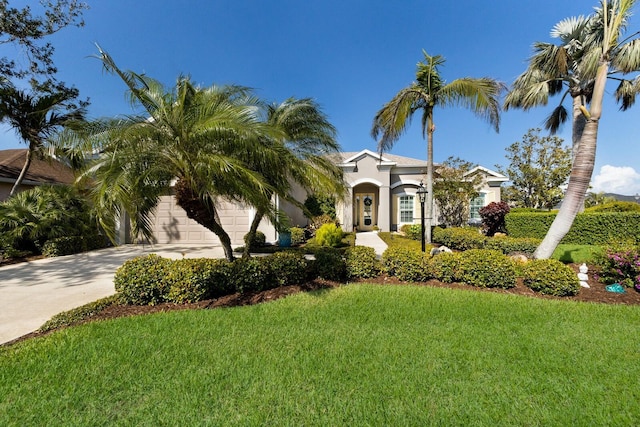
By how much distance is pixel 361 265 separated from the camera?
6355mm

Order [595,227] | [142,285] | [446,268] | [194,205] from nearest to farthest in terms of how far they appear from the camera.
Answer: [142,285], [194,205], [446,268], [595,227]

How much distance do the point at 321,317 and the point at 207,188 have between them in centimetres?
311

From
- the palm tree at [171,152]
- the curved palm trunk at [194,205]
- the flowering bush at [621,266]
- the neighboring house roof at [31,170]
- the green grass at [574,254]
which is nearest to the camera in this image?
the palm tree at [171,152]

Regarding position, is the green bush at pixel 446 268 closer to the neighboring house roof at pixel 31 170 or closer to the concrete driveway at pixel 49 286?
the concrete driveway at pixel 49 286

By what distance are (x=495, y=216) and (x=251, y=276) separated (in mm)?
14569

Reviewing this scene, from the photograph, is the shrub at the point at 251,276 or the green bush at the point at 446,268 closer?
the shrub at the point at 251,276

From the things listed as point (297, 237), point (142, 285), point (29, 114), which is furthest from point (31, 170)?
point (142, 285)

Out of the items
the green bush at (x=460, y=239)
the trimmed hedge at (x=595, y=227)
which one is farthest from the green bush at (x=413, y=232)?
the trimmed hedge at (x=595, y=227)

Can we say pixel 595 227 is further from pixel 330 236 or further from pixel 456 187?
pixel 330 236

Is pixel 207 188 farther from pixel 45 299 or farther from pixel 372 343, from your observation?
pixel 45 299

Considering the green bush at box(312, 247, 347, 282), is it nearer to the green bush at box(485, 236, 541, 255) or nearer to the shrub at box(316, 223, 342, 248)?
the shrub at box(316, 223, 342, 248)

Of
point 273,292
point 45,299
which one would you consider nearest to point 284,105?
point 273,292

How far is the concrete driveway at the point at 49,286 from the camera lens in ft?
14.6

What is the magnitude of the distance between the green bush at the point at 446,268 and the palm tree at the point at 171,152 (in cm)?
440
